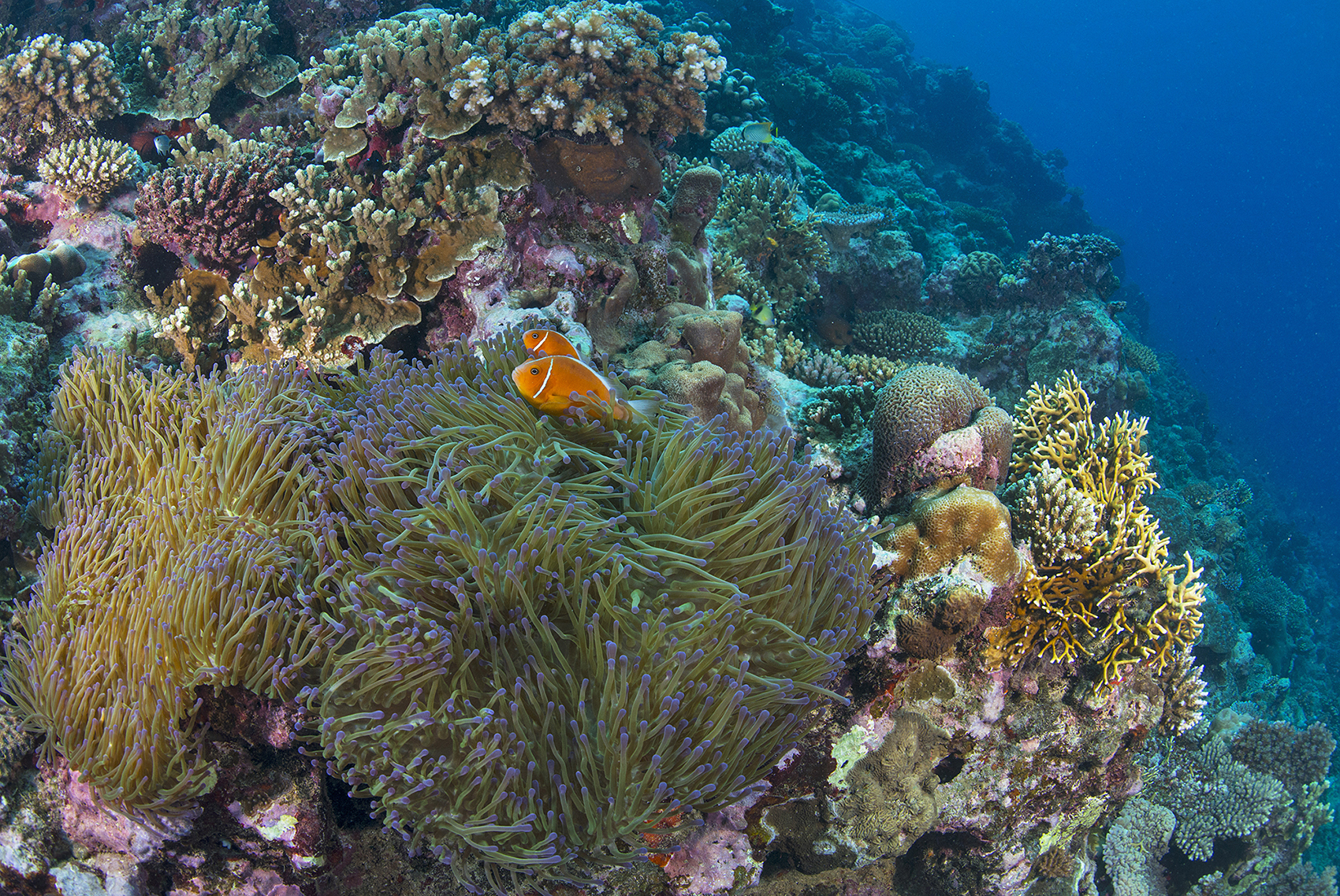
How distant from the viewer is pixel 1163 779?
6.65 m

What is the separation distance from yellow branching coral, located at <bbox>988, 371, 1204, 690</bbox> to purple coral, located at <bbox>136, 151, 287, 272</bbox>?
5.29 m

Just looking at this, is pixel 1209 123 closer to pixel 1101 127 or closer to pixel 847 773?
pixel 1101 127

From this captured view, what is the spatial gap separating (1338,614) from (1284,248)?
2799 inches

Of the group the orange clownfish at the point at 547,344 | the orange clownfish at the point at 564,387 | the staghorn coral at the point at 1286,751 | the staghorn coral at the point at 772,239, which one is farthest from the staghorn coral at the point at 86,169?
the staghorn coral at the point at 1286,751

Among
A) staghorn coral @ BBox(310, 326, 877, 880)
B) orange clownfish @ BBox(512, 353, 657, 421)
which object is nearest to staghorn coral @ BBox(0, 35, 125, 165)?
staghorn coral @ BBox(310, 326, 877, 880)

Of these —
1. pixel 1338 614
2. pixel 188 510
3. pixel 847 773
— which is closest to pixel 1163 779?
pixel 847 773

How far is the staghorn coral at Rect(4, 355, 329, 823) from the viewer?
1996 millimetres

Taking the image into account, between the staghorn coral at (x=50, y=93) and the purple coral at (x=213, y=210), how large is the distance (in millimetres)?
1823

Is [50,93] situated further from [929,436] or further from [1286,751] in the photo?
[1286,751]

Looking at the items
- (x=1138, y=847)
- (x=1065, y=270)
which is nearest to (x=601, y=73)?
(x=1138, y=847)

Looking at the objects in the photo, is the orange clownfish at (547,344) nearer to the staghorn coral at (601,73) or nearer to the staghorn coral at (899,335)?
the staghorn coral at (601,73)

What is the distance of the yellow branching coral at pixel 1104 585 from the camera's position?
3.31m

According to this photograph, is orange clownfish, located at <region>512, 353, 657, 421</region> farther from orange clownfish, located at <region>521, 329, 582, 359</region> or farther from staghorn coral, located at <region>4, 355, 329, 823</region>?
staghorn coral, located at <region>4, 355, 329, 823</region>

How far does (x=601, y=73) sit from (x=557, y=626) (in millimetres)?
3768
